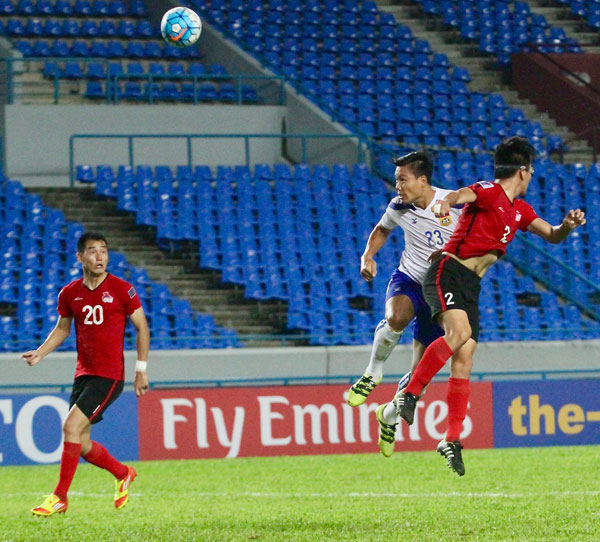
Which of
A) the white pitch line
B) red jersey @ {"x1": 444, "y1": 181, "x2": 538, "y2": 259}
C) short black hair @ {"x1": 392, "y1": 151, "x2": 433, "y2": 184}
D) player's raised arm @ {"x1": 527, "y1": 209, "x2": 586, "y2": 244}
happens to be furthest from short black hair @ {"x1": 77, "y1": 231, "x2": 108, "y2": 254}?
the white pitch line

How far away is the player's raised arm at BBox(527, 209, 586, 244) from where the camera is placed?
26.5 ft

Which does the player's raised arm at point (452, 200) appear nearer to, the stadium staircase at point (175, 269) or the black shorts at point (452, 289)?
the black shorts at point (452, 289)

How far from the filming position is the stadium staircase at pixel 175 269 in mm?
18172

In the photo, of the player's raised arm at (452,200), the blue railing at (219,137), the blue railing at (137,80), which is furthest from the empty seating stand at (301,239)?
the player's raised arm at (452,200)

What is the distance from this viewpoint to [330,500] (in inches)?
437

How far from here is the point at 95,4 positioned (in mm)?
22594

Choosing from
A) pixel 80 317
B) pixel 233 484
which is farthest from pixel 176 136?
pixel 80 317

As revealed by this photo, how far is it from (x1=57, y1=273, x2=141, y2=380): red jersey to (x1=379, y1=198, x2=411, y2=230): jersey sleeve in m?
2.01

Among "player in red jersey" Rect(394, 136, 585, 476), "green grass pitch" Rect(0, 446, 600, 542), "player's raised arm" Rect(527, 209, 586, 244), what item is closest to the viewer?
"player's raised arm" Rect(527, 209, 586, 244)

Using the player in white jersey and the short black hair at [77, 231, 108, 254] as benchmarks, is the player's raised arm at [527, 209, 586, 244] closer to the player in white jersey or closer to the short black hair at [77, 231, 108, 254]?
the player in white jersey

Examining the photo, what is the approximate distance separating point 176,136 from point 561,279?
6.72 metres

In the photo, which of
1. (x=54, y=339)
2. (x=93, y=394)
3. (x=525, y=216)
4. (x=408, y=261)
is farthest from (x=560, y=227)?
(x=54, y=339)

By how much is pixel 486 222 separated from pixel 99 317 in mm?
3115

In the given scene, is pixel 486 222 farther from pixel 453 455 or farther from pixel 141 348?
pixel 141 348
